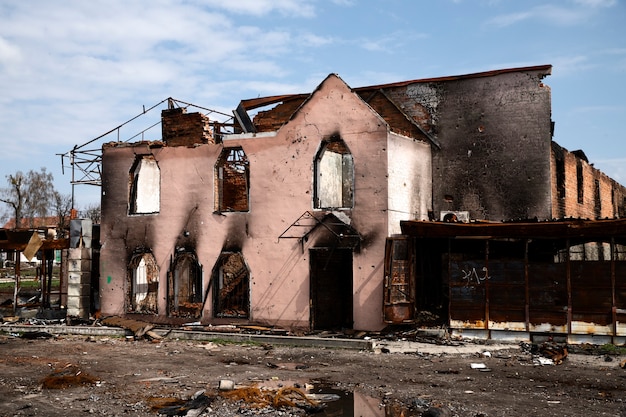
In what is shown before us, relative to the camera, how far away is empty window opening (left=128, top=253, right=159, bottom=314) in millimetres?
20656

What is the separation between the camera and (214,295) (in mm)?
19109

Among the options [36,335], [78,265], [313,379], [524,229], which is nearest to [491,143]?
[524,229]

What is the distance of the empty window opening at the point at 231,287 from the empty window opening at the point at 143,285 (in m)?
2.20

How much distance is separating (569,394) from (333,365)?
15.6 feet

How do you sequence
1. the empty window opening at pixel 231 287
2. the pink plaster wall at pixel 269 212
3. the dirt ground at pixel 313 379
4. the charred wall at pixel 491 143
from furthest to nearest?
1. the empty window opening at pixel 231 287
2. the charred wall at pixel 491 143
3. the pink plaster wall at pixel 269 212
4. the dirt ground at pixel 313 379

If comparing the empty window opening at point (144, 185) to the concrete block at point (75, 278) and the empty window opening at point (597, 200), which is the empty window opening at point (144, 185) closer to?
the concrete block at point (75, 278)

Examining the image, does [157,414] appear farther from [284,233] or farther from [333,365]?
[284,233]

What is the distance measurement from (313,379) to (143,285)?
12231mm

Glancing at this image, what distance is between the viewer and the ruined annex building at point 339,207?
17.2 metres

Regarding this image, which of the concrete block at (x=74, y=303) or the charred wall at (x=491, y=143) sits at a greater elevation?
the charred wall at (x=491, y=143)

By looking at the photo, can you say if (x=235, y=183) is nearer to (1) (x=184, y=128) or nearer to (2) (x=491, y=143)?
(1) (x=184, y=128)

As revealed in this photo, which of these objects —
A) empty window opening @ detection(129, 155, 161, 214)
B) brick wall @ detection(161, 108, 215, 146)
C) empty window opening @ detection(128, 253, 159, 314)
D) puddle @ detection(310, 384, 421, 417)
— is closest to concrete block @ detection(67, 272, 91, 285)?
empty window opening @ detection(128, 253, 159, 314)

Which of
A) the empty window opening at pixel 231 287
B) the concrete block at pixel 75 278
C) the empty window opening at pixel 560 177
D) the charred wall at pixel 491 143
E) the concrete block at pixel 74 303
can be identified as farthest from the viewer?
the concrete block at pixel 75 278

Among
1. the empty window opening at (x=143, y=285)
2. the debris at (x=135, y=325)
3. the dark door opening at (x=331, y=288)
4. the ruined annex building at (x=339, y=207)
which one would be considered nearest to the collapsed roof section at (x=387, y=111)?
the ruined annex building at (x=339, y=207)
